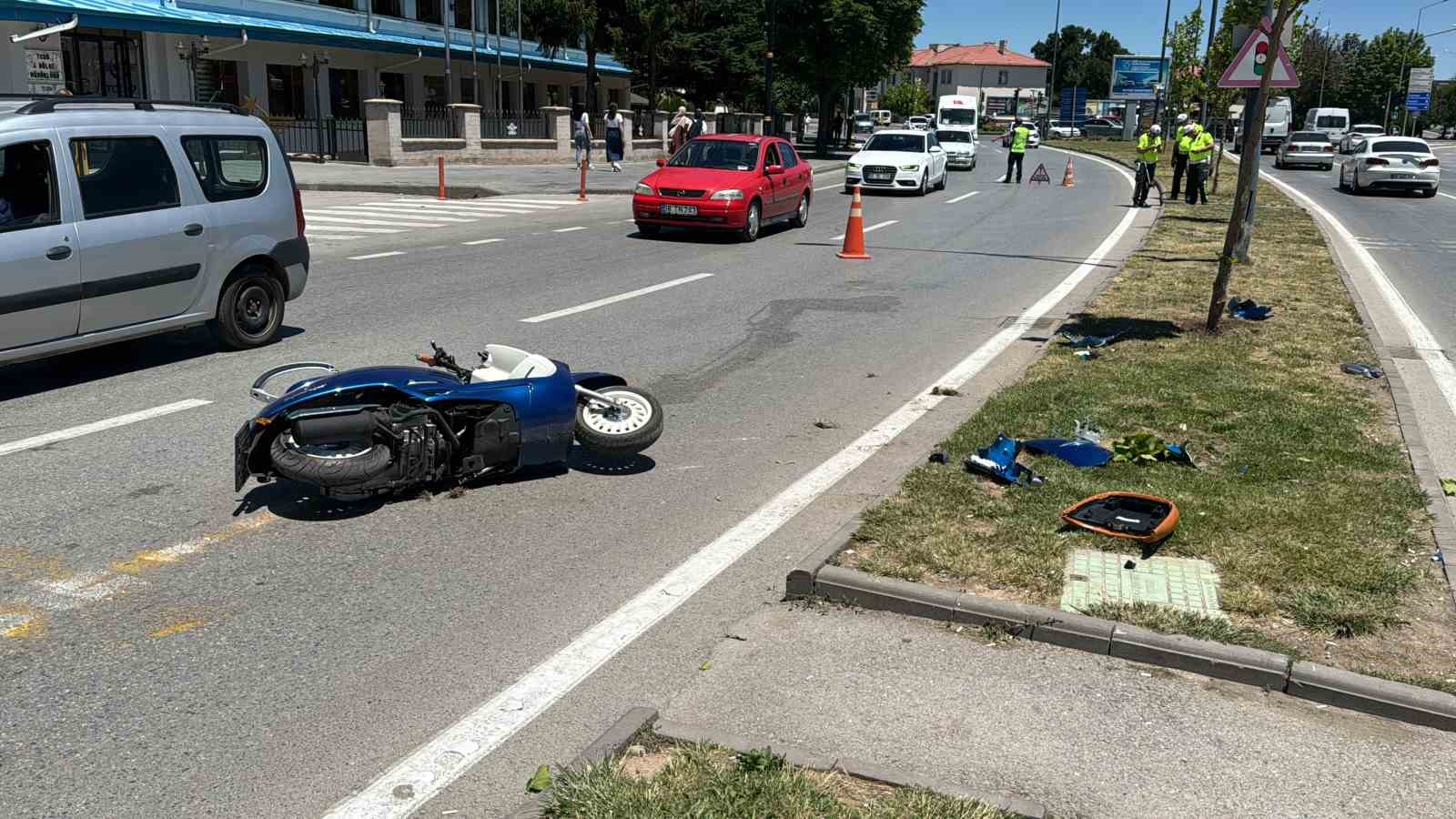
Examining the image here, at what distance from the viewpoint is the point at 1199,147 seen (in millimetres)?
24953

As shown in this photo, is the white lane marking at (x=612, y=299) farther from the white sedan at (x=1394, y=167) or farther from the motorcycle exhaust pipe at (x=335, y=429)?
the white sedan at (x=1394, y=167)

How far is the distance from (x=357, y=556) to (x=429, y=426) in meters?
0.75

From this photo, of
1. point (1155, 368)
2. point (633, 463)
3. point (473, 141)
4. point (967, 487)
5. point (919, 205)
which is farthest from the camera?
point (473, 141)

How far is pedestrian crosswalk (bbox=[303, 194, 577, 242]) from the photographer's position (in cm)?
1933

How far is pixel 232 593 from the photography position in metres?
4.81

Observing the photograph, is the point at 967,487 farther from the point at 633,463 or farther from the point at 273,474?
the point at 273,474

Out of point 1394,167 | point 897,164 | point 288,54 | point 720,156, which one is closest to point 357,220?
point 720,156

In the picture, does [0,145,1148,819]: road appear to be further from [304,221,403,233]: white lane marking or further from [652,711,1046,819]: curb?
[304,221,403,233]: white lane marking

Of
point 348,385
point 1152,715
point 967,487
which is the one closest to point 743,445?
point 967,487

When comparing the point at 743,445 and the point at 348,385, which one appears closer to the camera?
the point at 348,385

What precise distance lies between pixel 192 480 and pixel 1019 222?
63.2ft

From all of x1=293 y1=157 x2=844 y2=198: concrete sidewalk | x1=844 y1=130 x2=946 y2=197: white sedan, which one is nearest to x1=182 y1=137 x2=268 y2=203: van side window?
x1=293 y1=157 x2=844 y2=198: concrete sidewalk

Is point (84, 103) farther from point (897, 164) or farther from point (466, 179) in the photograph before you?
point (466, 179)

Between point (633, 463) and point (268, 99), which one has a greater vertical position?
point (268, 99)
